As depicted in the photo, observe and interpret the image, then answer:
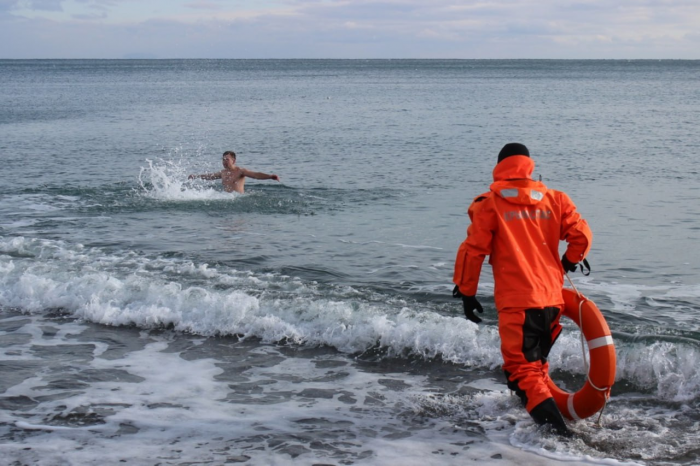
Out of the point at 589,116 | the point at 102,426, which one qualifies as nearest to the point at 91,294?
the point at 102,426

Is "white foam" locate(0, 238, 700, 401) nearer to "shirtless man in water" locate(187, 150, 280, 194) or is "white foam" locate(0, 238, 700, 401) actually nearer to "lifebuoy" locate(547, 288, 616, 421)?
"lifebuoy" locate(547, 288, 616, 421)

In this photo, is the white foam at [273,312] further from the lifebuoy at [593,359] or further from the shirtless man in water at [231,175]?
the shirtless man in water at [231,175]

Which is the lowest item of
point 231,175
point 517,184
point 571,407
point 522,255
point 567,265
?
point 571,407

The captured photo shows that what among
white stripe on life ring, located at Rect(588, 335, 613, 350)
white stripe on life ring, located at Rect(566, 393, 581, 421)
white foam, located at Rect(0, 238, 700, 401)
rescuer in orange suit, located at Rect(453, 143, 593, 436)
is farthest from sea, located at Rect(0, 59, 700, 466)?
white stripe on life ring, located at Rect(588, 335, 613, 350)

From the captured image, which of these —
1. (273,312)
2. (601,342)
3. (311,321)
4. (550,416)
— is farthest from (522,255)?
(273,312)

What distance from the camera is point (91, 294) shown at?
9117mm

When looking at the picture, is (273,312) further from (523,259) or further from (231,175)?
(231,175)

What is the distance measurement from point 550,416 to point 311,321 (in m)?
3.55

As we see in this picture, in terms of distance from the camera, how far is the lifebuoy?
5176 millimetres

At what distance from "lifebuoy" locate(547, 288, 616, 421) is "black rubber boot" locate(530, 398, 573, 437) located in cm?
21

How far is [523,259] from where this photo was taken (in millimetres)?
5129

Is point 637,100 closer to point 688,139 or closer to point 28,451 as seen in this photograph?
point 688,139

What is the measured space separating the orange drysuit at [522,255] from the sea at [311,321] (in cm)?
69

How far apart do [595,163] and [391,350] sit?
48.7ft
